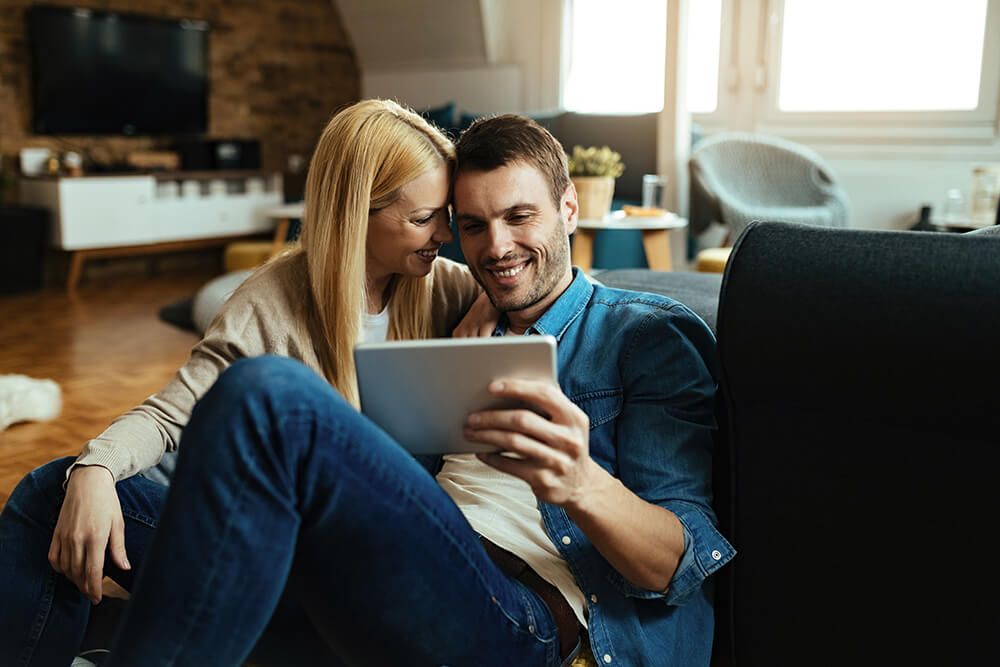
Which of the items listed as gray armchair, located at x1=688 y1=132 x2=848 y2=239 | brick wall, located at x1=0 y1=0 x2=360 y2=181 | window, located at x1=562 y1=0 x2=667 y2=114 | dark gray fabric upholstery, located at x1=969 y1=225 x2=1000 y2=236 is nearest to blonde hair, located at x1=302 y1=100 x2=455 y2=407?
dark gray fabric upholstery, located at x1=969 y1=225 x2=1000 y2=236

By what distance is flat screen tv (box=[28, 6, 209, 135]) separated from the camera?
5289 mm

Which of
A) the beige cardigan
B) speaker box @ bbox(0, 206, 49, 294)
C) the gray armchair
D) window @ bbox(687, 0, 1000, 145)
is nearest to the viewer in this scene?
the beige cardigan

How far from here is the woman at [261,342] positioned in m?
1.08

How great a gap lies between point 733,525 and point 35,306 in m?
4.61

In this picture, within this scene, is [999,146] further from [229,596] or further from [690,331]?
[229,596]

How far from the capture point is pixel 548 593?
1087mm

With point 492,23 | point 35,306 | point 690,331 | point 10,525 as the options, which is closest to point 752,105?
point 492,23

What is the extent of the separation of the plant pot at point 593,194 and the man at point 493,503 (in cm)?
180

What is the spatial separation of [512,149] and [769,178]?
10.5 ft

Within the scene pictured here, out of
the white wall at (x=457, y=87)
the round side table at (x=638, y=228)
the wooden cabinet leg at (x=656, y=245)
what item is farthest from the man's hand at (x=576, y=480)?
the white wall at (x=457, y=87)

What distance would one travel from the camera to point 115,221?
5332mm

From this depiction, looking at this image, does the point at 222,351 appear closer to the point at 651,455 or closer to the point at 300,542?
the point at 300,542

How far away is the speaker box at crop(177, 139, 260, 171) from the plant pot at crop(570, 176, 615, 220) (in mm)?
3593

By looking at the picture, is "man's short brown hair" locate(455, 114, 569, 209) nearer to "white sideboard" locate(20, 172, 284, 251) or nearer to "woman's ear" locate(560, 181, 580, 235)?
"woman's ear" locate(560, 181, 580, 235)
